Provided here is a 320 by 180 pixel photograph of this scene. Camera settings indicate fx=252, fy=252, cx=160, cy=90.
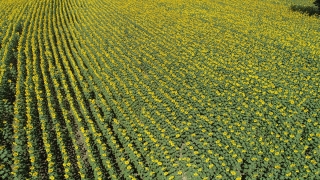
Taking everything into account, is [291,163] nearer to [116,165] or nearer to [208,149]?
[208,149]

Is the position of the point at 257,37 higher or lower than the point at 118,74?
higher

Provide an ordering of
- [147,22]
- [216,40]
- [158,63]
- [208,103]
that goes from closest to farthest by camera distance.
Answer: [208,103]
[158,63]
[216,40]
[147,22]

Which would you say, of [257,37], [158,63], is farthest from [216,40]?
[158,63]

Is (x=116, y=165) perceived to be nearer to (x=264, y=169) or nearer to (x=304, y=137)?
(x=264, y=169)

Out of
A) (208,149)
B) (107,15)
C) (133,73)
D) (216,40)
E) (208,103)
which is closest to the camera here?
(208,149)

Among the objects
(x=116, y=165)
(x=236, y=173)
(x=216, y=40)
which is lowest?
(x=116, y=165)

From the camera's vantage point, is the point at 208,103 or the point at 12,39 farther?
the point at 12,39

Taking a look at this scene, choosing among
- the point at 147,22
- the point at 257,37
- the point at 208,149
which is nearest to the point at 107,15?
the point at 147,22
